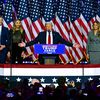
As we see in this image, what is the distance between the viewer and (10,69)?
13180 millimetres

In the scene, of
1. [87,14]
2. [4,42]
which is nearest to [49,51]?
[4,42]

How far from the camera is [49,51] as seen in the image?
14.0 m

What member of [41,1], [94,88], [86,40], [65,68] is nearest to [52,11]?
[41,1]

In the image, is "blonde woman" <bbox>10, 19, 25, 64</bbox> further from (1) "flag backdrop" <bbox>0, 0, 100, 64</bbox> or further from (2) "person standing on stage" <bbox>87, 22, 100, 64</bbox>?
(2) "person standing on stage" <bbox>87, 22, 100, 64</bbox>

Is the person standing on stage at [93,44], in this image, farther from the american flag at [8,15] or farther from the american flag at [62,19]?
the american flag at [8,15]

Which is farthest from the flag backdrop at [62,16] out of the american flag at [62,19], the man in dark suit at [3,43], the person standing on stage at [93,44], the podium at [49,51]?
the podium at [49,51]

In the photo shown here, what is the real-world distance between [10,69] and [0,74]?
0.29m

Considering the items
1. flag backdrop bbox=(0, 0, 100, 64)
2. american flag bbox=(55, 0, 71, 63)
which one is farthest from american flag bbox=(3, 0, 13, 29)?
american flag bbox=(55, 0, 71, 63)

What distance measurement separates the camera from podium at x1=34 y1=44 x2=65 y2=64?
548 inches

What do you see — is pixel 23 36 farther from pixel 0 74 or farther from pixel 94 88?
pixel 94 88

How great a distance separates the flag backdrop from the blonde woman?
1174 millimetres

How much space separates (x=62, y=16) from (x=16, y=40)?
3.04m

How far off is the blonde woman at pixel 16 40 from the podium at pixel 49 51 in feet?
3.02

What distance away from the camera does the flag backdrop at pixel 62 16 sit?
17469 millimetres
